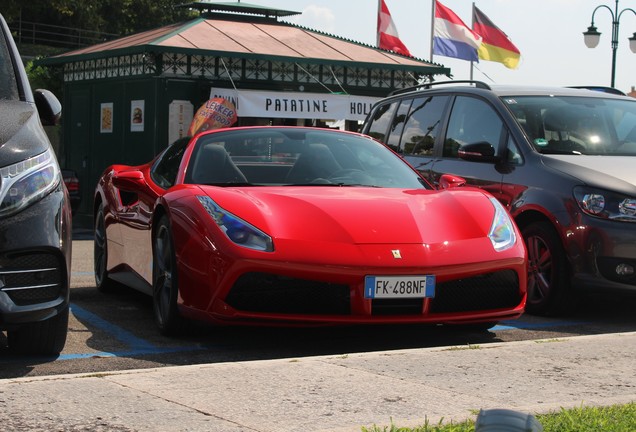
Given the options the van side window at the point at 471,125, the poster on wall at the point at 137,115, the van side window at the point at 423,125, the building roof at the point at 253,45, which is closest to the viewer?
the van side window at the point at 471,125

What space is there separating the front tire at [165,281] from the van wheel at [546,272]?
9.06ft

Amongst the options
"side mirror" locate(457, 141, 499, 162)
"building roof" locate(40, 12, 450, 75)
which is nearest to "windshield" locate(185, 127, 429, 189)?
"side mirror" locate(457, 141, 499, 162)

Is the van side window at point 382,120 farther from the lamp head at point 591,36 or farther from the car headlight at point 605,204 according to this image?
the lamp head at point 591,36

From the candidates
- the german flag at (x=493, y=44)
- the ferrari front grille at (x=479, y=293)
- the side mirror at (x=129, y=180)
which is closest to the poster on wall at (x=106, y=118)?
the german flag at (x=493, y=44)

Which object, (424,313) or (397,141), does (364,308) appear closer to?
(424,313)

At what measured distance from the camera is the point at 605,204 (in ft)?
26.4

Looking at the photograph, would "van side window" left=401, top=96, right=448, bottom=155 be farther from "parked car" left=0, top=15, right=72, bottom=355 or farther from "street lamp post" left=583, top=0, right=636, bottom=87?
"street lamp post" left=583, top=0, right=636, bottom=87

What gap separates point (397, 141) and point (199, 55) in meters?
11.8

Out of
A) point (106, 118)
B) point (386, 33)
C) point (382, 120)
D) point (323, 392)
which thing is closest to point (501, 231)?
point (323, 392)

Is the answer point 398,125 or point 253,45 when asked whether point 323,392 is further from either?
point 253,45

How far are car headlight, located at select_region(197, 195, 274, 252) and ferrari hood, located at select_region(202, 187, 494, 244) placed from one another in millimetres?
40

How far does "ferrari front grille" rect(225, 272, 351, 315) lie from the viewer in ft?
21.1

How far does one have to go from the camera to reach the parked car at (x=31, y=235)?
18.3ft

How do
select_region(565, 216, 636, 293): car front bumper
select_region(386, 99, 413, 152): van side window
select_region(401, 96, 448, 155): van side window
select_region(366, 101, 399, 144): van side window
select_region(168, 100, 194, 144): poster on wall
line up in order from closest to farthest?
select_region(565, 216, 636, 293): car front bumper
select_region(401, 96, 448, 155): van side window
select_region(386, 99, 413, 152): van side window
select_region(366, 101, 399, 144): van side window
select_region(168, 100, 194, 144): poster on wall
